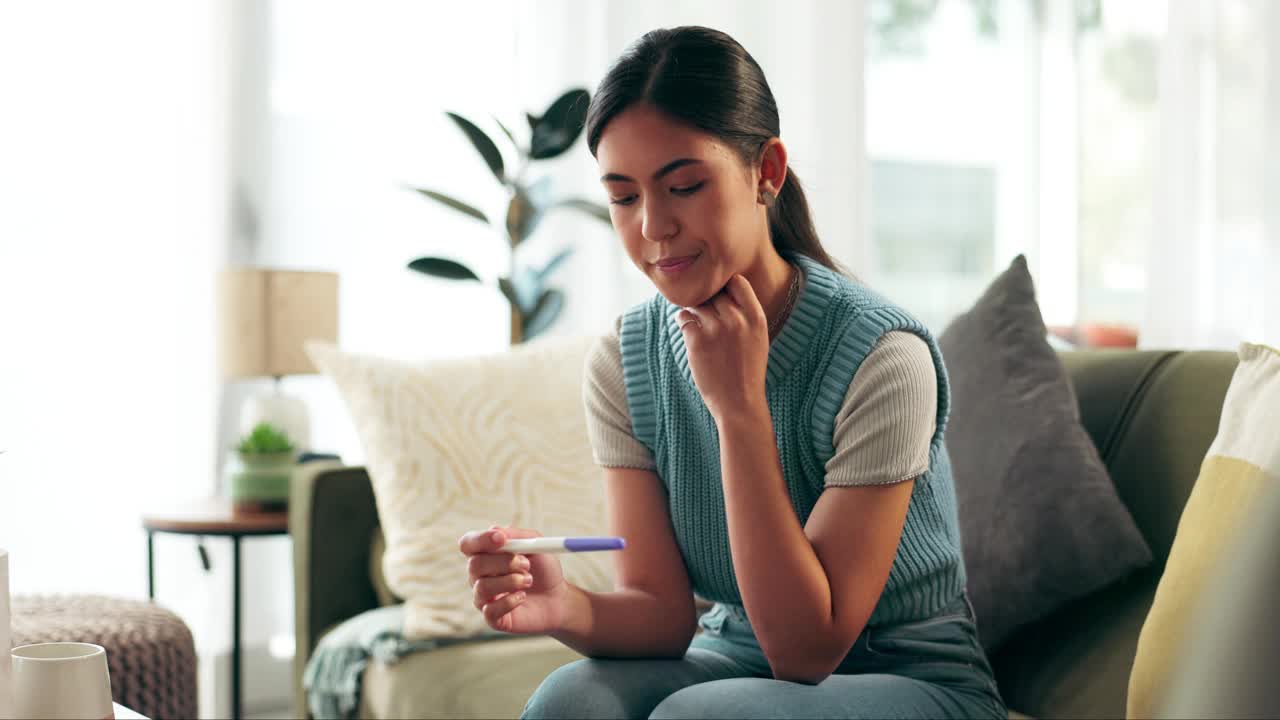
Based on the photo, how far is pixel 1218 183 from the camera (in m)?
3.53

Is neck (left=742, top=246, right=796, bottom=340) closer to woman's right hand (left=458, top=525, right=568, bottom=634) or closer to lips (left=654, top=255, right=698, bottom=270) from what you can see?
lips (left=654, top=255, right=698, bottom=270)

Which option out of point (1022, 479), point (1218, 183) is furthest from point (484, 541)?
point (1218, 183)

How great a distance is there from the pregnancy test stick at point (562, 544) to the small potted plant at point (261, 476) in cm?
122

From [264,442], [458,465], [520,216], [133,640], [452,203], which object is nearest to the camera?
[133,640]

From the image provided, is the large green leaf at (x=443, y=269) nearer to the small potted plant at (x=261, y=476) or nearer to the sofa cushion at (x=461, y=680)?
the small potted plant at (x=261, y=476)

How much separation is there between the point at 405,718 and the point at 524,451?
0.42m

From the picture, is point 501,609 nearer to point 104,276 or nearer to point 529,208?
point 529,208

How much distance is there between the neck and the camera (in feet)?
4.06

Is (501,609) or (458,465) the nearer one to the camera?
(501,609)

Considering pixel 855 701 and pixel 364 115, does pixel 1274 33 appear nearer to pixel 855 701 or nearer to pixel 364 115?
pixel 364 115

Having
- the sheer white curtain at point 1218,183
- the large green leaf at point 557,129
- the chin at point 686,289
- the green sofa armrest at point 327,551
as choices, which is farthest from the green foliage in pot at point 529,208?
the sheer white curtain at point 1218,183

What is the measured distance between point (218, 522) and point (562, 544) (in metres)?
1.26

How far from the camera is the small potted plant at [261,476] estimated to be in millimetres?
2139

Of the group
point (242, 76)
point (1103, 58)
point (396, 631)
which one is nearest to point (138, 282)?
point (242, 76)
